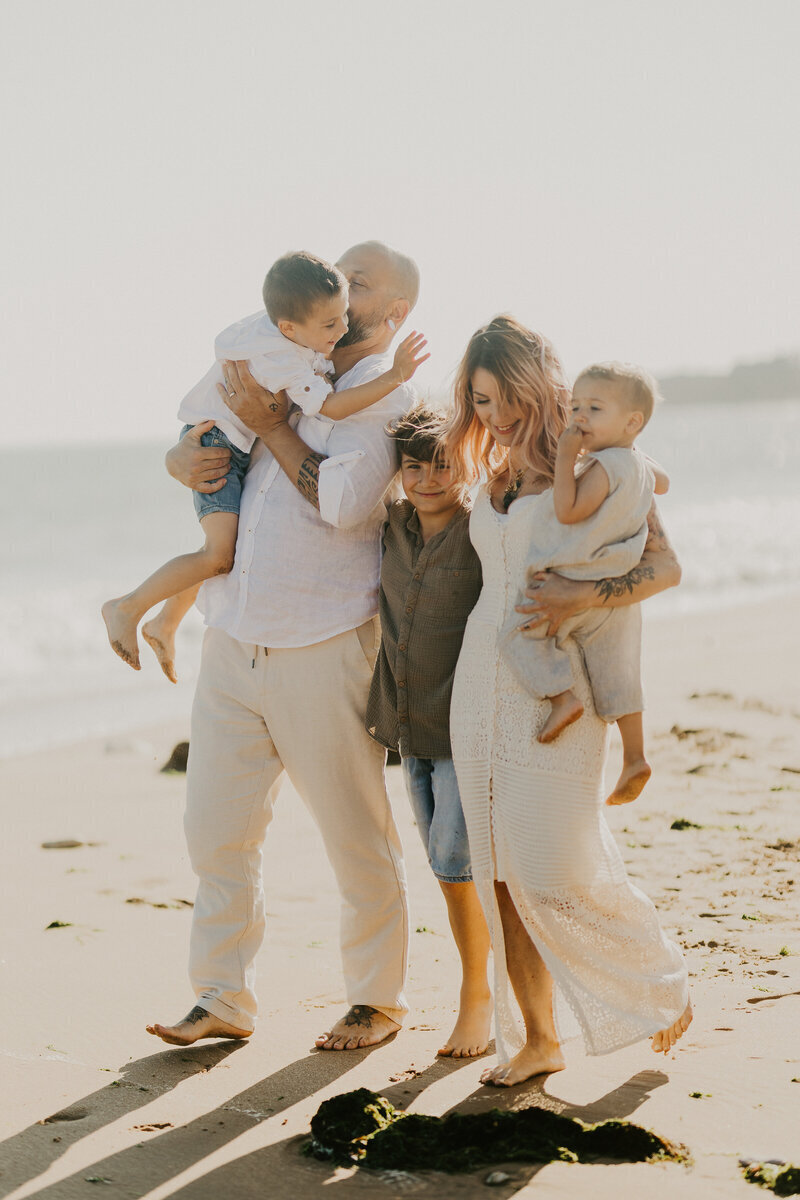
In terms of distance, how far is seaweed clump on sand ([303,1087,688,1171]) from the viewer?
2.49 meters

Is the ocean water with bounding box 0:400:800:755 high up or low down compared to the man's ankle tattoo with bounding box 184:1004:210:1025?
down

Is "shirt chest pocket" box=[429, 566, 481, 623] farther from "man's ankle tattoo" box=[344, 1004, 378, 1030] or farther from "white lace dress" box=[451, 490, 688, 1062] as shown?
"man's ankle tattoo" box=[344, 1004, 378, 1030]

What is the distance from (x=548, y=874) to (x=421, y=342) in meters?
1.34

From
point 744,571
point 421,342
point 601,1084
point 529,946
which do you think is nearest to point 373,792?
point 529,946

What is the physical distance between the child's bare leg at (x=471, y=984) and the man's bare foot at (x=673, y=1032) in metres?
0.48

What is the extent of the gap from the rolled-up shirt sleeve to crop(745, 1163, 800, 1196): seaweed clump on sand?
169 cm

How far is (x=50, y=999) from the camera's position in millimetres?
3740

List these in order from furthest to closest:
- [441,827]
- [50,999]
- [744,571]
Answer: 1. [744,571]
2. [50,999]
3. [441,827]

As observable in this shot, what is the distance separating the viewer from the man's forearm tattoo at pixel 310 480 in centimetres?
308

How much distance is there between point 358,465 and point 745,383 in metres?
121

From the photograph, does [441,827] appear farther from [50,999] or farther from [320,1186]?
[50,999]

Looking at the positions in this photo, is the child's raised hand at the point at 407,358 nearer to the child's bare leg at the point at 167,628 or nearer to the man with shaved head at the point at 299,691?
the man with shaved head at the point at 299,691

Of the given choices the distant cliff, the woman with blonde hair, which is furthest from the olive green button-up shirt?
the distant cliff

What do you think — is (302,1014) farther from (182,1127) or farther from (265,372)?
(265,372)
